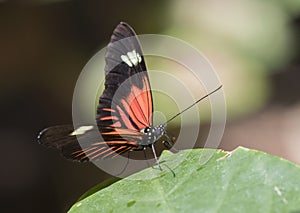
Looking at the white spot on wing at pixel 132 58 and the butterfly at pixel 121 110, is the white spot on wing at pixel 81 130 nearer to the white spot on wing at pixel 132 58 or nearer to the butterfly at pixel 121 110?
the butterfly at pixel 121 110

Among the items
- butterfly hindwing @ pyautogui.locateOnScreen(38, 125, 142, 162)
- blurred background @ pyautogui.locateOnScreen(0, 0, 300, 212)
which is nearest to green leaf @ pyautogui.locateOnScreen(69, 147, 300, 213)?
butterfly hindwing @ pyautogui.locateOnScreen(38, 125, 142, 162)

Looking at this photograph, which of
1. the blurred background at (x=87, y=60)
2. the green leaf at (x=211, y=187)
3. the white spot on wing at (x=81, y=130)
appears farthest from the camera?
the blurred background at (x=87, y=60)

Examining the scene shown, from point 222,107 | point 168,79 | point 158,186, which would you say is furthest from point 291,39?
point 158,186

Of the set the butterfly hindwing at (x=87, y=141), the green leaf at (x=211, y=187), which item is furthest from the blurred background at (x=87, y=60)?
the green leaf at (x=211, y=187)

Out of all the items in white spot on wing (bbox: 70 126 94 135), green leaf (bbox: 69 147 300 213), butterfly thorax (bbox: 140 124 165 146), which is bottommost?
green leaf (bbox: 69 147 300 213)

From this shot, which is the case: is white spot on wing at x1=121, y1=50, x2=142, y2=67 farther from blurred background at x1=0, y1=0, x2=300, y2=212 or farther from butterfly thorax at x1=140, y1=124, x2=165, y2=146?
blurred background at x1=0, y1=0, x2=300, y2=212

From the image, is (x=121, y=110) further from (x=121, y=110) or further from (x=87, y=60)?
(x=87, y=60)

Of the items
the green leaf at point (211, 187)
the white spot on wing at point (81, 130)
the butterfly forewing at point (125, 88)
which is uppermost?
the butterfly forewing at point (125, 88)

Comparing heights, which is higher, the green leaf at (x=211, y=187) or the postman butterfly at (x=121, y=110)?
the postman butterfly at (x=121, y=110)
